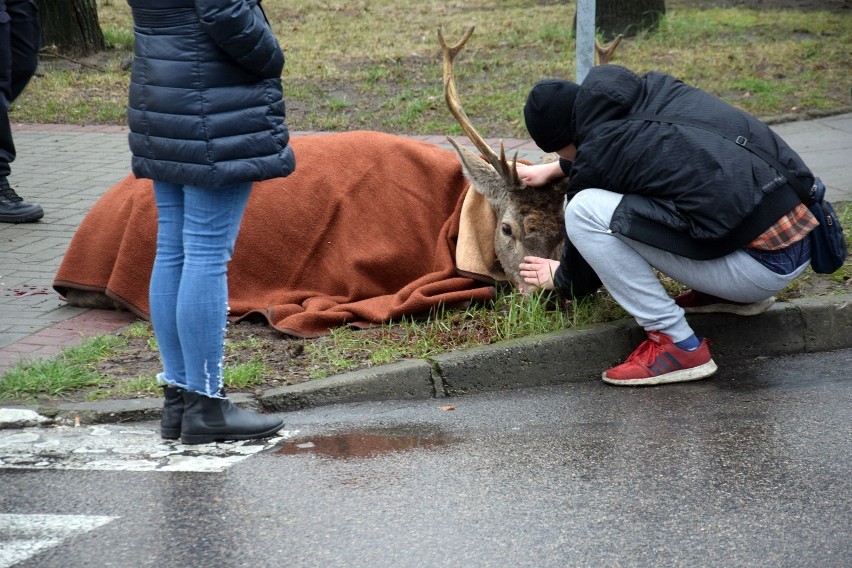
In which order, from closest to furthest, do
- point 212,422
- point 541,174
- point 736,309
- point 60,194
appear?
point 212,422 → point 736,309 → point 541,174 → point 60,194

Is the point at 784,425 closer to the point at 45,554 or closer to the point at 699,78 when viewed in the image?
the point at 45,554

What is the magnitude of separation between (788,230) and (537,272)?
122cm

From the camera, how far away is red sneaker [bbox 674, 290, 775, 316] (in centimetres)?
514

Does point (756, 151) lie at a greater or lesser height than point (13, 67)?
greater

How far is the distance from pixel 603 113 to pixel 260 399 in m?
1.85

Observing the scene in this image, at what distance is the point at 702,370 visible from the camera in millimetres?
4859

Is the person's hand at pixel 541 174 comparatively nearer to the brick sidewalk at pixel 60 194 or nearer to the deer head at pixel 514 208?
the deer head at pixel 514 208

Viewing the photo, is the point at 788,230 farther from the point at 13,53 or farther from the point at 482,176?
the point at 13,53

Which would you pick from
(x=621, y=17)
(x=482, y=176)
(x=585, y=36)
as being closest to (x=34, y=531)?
(x=482, y=176)

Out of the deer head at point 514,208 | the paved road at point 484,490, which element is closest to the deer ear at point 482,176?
the deer head at point 514,208

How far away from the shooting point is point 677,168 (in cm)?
453

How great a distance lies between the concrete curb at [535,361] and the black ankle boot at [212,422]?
0.42m

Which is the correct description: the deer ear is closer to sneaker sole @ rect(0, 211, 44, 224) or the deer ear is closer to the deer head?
the deer head

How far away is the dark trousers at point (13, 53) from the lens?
7473mm
